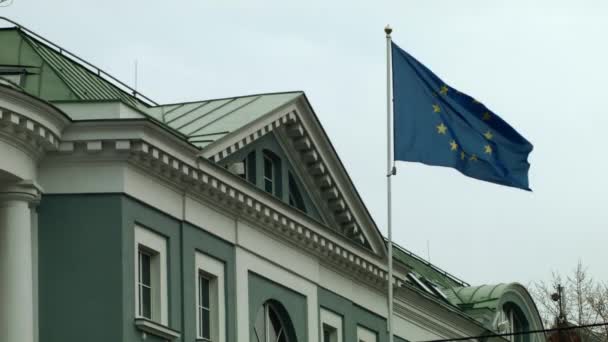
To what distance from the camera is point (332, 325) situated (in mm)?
49812

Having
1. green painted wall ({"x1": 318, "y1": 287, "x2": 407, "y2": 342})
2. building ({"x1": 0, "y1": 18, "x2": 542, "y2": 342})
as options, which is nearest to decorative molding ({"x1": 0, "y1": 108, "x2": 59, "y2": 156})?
building ({"x1": 0, "y1": 18, "x2": 542, "y2": 342})

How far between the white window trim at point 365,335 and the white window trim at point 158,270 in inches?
397

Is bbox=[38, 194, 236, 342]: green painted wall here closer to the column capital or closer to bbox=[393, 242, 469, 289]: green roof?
the column capital

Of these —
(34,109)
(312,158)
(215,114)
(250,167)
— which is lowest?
(34,109)

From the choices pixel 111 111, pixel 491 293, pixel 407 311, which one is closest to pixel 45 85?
pixel 111 111

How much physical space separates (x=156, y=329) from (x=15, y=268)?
135 inches

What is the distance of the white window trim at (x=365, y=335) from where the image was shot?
51406 millimetres

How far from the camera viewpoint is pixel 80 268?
4041 cm

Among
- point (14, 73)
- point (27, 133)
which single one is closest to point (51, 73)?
point (14, 73)

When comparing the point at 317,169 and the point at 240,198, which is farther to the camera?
the point at 317,169

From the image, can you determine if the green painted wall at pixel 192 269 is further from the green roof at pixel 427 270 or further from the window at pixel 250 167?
the green roof at pixel 427 270

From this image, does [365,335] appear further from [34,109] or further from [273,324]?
[34,109]

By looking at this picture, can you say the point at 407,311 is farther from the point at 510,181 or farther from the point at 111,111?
the point at 111,111

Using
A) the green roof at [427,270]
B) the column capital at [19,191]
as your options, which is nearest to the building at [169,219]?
the column capital at [19,191]
